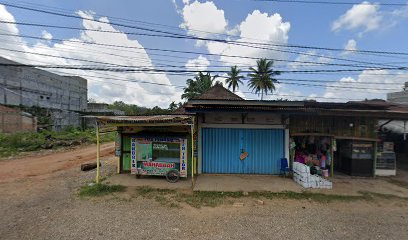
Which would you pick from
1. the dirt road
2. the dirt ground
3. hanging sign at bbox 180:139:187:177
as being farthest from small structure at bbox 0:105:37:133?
hanging sign at bbox 180:139:187:177

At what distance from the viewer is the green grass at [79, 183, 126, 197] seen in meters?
7.39

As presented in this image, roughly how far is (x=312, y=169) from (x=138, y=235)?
7.93 metres

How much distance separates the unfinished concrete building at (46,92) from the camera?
25184 mm

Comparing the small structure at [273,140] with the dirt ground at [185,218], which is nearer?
the dirt ground at [185,218]

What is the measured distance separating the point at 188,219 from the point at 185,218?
0.10m

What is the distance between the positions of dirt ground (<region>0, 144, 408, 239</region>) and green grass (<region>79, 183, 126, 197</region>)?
Answer: 334 mm

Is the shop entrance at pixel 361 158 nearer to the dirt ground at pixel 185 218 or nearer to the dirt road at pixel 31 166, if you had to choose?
the dirt ground at pixel 185 218

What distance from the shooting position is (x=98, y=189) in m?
7.73

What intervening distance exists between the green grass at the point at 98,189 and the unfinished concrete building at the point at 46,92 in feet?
76.1

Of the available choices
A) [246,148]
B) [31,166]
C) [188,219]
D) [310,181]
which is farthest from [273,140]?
[31,166]

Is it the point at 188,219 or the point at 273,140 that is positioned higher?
the point at 273,140

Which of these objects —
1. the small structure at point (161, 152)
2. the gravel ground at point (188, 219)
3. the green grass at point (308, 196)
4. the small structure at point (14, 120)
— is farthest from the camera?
the small structure at point (14, 120)

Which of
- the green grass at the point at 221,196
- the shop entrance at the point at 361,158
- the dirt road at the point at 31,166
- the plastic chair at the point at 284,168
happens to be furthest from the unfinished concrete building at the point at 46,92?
the shop entrance at the point at 361,158

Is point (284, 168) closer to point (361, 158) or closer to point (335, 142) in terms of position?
point (335, 142)
